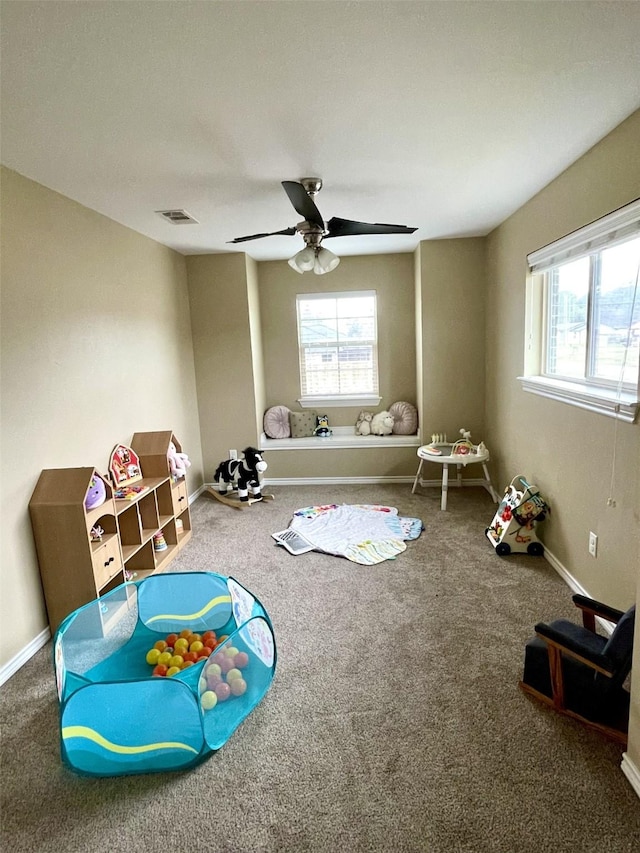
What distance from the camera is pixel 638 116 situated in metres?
1.93

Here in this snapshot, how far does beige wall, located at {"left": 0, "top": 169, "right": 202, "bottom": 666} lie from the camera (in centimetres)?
228

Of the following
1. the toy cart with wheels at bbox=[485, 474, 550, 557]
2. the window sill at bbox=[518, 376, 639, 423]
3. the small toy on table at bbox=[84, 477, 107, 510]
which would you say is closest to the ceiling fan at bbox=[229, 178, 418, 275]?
the window sill at bbox=[518, 376, 639, 423]

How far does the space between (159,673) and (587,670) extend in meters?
1.80

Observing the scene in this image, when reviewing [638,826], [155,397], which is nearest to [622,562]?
[638,826]

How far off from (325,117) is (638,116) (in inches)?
51.4

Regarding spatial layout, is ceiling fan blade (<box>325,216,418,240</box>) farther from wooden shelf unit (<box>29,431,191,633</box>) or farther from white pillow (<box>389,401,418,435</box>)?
white pillow (<box>389,401,418,435</box>)

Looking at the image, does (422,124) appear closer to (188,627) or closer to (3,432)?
(3,432)

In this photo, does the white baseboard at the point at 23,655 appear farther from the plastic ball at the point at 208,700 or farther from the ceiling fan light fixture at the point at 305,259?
the ceiling fan light fixture at the point at 305,259

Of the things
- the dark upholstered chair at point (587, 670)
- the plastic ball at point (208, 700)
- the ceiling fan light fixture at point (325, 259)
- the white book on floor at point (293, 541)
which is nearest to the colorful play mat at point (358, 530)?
the white book on floor at point (293, 541)

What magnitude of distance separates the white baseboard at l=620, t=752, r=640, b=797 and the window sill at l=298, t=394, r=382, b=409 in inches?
156

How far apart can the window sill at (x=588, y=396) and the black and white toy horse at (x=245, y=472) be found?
2.51 m

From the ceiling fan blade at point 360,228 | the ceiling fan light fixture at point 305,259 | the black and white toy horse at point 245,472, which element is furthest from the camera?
the black and white toy horse at point 245,472

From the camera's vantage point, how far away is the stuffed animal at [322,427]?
5188 millimetres

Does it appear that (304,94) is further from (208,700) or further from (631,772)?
(631,772)
